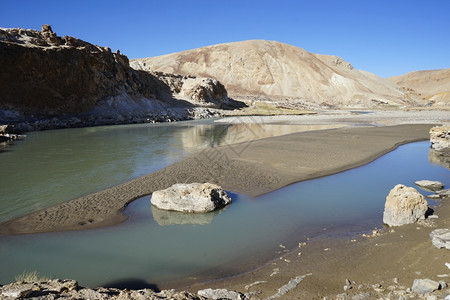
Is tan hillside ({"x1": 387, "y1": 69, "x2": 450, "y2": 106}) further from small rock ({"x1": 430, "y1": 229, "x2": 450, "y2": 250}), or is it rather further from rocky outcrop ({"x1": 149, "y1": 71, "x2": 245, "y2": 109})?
small rock ({"x1": 430, "y1": 229, "x2": 450, "y2": 250})

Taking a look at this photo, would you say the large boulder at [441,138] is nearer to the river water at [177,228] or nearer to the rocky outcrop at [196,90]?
the river water at [177,228]

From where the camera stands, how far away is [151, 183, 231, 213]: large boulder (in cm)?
780

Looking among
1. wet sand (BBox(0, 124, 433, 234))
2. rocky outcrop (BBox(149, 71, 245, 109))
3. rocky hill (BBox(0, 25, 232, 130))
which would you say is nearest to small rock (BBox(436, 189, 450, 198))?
wet sand (BBox(0, 124, 433, 234))

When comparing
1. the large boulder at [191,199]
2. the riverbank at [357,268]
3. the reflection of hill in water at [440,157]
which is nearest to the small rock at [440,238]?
the riverbank at [357,268]

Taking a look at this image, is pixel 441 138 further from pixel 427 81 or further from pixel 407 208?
pixel 427 81

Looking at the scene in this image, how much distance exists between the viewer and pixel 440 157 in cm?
1504

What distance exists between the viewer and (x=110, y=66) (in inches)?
1703

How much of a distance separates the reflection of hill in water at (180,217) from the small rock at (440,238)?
4.30 m

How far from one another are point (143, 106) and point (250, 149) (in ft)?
102

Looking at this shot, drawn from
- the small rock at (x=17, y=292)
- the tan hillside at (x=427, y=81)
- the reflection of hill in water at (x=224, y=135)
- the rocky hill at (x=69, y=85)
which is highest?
the tan hillside at (x=427, y=81)

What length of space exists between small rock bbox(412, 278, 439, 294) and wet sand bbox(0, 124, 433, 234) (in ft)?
18.4

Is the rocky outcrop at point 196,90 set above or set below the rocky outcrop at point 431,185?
above

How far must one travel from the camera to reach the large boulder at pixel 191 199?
7797 millimetres

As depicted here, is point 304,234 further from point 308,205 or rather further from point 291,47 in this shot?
point 291,47
